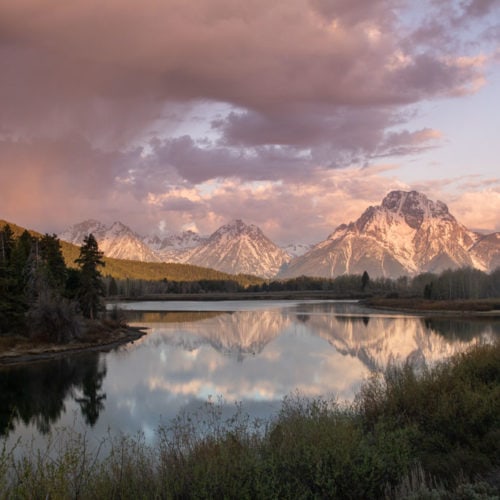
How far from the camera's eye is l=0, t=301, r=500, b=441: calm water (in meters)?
29.4

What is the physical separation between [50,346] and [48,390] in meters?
21.6

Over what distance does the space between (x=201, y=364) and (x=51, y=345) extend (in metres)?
20.8

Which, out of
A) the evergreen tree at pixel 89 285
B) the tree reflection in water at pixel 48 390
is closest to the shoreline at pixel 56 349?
the tree reflection in water at pixel 48 390

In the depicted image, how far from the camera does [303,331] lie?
7819 centimetres

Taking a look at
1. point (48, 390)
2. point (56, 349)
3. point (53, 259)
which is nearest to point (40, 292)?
point (56, 349)

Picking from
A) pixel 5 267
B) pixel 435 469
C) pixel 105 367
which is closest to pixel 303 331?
pixel 105 367

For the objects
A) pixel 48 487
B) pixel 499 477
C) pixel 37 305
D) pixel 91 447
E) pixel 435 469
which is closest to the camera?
pixel 48 487

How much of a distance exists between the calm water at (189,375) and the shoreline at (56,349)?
7.84ft

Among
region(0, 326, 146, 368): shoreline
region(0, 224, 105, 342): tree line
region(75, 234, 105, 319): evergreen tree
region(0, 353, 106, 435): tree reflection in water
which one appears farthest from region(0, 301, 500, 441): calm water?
region(75, 234, 105, 319): evergreen tree

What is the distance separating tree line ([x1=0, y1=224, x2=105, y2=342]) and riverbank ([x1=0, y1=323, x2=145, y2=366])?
1677 mm

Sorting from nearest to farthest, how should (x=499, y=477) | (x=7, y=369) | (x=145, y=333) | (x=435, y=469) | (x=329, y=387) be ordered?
(x=499, y=477), (x=435, y=469), (x=329, y=387), (x=7, y=369), (x=145, y=333)

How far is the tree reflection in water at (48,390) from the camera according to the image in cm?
2928

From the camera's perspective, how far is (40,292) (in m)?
59.7

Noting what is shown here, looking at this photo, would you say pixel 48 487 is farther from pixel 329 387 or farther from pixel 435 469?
pixel 329 387
